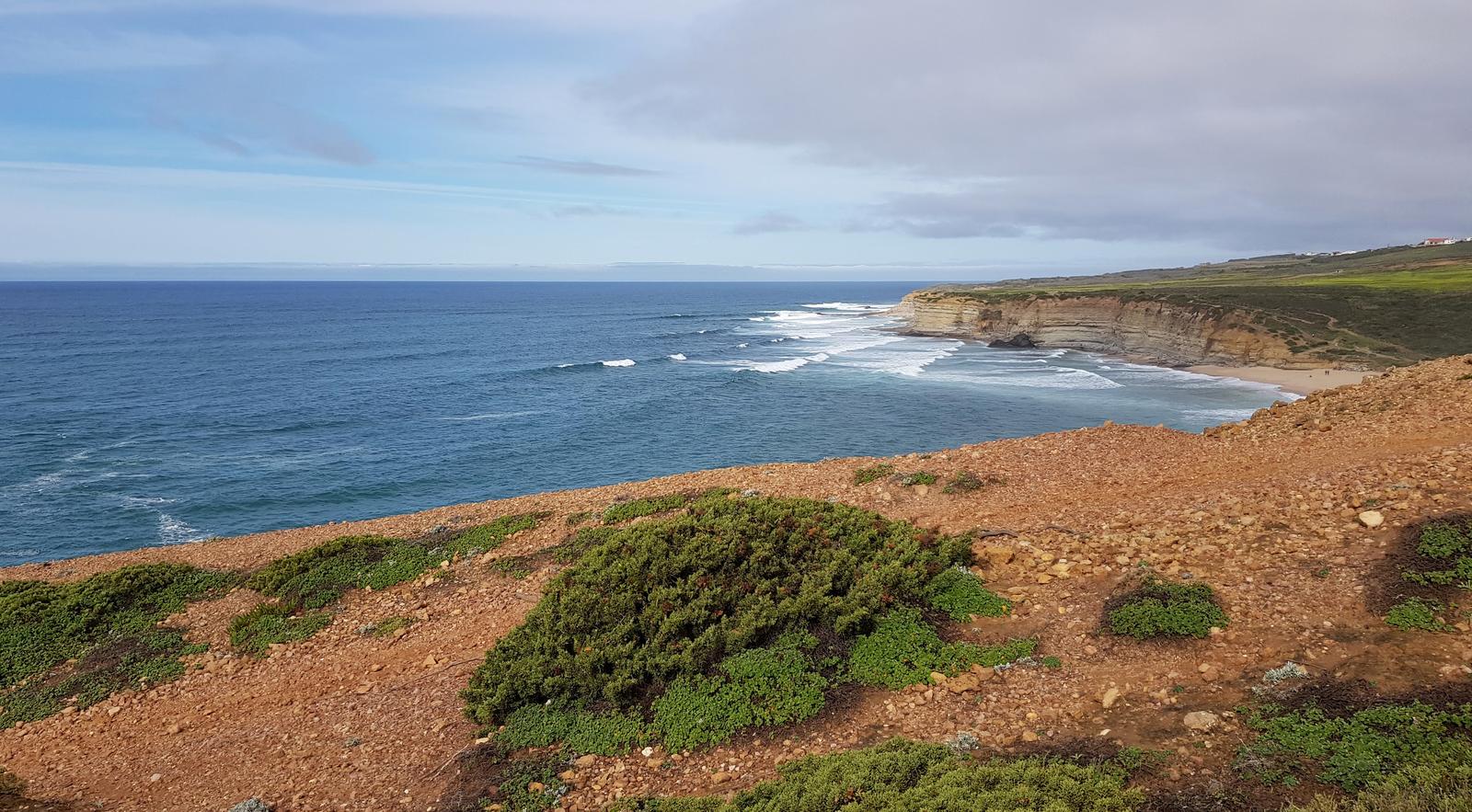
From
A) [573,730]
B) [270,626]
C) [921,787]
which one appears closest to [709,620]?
[573,730]

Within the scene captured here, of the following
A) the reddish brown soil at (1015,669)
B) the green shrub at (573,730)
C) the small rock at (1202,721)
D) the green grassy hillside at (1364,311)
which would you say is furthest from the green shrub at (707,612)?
the green grassy hillside at (1364,311)

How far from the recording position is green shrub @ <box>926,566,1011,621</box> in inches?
346

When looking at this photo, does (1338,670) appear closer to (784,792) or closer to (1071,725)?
(1071,725)

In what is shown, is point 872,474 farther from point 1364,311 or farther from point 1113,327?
point 1113,327

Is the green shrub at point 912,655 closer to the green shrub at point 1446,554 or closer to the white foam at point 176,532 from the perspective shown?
the green shrub at point 1446,554

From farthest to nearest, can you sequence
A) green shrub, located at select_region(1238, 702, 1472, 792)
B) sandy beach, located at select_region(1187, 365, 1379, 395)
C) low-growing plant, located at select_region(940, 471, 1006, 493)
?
sandy beach, located at select_region(1187, 365, 1379, 395)
low-growing plant, located at select_region(940, 471, 1006, 493)
green shrub, located at select_region(1238, 702, 1472, 792)

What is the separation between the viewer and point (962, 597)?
9008 mm

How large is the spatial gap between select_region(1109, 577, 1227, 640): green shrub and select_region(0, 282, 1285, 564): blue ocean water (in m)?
25.0

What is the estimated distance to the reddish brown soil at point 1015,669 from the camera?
22.4 ft

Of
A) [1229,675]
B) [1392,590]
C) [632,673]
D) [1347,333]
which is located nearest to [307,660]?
[632,673]

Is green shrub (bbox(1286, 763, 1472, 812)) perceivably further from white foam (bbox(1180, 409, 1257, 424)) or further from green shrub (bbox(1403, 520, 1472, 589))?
white foam (bbox(1180, 409, 1257, 424))

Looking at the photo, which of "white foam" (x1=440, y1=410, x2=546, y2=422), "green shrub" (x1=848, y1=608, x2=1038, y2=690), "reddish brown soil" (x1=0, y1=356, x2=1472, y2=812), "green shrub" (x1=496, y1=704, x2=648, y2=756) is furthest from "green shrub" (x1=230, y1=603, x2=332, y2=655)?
"white foam" (x1=440, y1=410, x2=546, y2=422)

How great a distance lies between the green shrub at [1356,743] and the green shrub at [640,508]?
9.89m

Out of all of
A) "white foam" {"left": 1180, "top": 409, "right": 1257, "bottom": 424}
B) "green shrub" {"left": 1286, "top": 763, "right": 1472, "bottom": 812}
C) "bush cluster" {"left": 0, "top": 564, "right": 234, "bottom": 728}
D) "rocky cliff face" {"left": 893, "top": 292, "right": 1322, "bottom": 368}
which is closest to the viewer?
"green shrub" {"left": 1286, "top": 763, "right": 1472, "bottom": 812}
